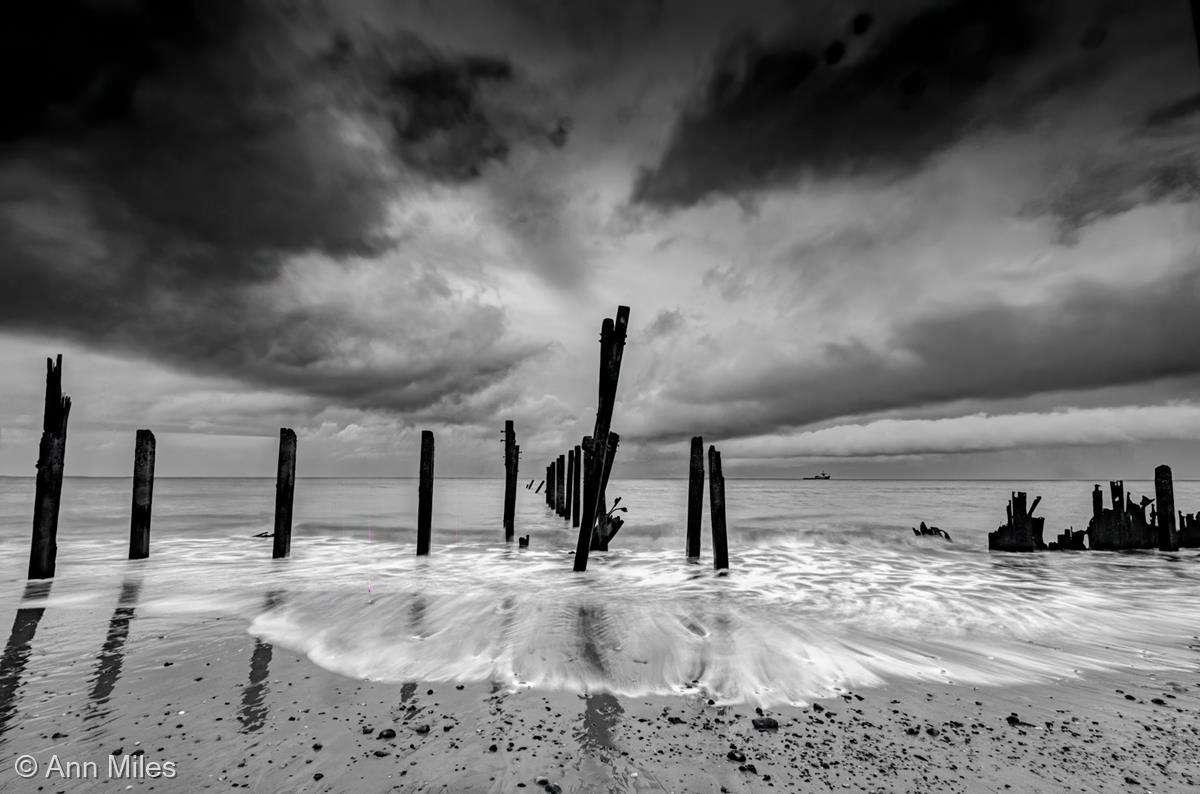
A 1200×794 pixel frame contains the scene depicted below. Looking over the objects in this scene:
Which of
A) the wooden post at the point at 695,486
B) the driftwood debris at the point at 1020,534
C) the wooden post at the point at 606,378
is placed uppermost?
the wooden post at the point at 606,378

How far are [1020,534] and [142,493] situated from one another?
90.0ft

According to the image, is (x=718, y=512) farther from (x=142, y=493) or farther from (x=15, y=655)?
(x=142, y=493)

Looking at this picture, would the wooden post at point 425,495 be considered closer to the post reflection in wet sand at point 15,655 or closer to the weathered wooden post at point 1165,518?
the post reflection in wet sand at point 15,655

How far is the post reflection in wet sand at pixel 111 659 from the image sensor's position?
16.2ft

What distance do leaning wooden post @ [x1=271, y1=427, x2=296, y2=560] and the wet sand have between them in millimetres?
9658

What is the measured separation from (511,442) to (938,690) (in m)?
20.0

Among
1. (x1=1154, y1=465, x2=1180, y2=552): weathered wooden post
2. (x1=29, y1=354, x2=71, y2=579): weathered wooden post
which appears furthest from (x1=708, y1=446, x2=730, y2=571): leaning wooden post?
(x1=1154, y1=465, x2=1180, y2=552): weathered wooden post

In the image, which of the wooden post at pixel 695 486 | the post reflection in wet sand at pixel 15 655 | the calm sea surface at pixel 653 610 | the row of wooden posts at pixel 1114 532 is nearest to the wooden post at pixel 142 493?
the calm sea surface at pixel 653 610

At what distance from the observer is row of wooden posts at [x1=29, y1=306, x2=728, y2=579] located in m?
11.7

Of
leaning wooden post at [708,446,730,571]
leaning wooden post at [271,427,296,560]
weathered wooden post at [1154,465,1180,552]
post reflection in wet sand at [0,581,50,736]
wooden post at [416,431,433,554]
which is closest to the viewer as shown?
post reflection in wet sand at [0,581,50,736]

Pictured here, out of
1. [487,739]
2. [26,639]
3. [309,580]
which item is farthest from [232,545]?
[487,739]

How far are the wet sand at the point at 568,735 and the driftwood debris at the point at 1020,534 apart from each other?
16.2 metres

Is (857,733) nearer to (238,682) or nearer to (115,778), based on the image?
(115,778)

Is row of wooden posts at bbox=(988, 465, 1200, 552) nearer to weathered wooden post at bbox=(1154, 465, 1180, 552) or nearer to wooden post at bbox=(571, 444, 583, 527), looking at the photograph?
weathered wooden post at bbox=(1154, 465, 1180, 552)
